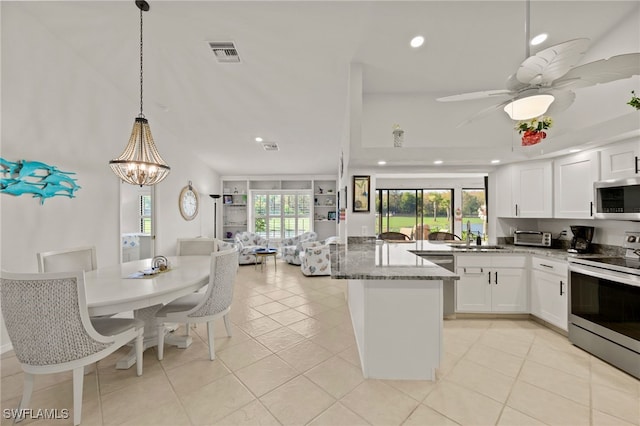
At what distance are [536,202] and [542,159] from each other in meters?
0.51

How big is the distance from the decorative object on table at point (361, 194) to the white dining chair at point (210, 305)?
5.60 ft

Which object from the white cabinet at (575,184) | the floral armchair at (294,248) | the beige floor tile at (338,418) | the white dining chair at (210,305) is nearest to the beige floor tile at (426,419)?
the beige floor tile at (338,418)

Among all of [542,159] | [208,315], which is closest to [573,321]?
[542,159]

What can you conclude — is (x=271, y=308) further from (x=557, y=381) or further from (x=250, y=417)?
(x=557, y=381)

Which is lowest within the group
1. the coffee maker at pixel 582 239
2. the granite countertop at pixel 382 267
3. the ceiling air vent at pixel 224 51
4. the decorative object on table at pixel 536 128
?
the granite countertop at pixel 382 267

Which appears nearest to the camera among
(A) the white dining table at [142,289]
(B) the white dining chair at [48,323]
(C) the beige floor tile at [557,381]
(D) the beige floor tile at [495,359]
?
(B) the white dining chair at [48,323]

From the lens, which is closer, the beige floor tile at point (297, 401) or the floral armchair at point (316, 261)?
the beige floor tile at point (297, 401)

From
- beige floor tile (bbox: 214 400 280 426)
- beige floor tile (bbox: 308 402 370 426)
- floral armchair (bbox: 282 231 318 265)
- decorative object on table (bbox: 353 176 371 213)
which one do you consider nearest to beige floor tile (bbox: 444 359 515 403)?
A: beige floor tile (bbox: 308 402 370 426)

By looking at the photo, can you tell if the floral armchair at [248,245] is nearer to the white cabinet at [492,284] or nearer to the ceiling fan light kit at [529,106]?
the white cabinet at [492,284]

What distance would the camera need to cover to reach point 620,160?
7.77 feet

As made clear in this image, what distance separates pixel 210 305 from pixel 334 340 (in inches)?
49.3

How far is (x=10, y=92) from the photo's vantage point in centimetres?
240

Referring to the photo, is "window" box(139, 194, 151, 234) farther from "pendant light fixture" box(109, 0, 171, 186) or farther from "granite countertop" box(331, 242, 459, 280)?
"granite countertop" box(331, 242, 459, 280)

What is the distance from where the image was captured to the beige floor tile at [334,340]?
2.46m
